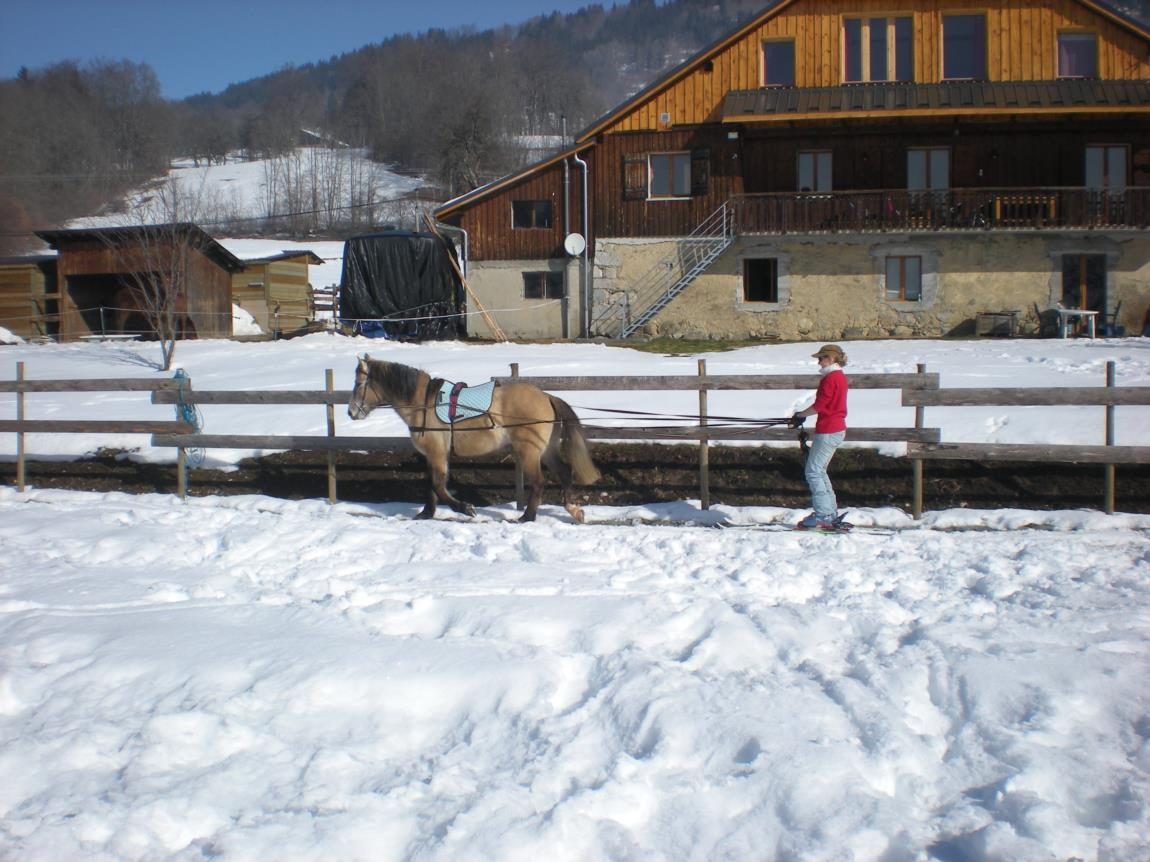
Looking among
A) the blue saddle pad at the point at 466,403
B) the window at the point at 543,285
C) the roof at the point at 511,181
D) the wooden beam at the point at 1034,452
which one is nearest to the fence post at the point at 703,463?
the wooden beam at the point at 1034,452

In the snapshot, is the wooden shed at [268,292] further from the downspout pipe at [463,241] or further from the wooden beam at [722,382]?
the wooden beam at [722,382]

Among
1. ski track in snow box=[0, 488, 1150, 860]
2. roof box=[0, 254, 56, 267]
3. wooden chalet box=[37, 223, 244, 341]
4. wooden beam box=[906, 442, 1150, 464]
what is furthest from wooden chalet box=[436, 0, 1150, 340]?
ski track in snow box=[0, 488, 1150, 860]

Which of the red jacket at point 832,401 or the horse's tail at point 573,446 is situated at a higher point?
the red jacket at point 832,401

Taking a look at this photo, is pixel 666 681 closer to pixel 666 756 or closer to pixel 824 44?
pixel 666 756

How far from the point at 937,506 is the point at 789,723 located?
6.01 meters

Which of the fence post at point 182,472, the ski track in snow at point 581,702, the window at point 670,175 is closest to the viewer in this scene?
the ski track in snow at point 581,702

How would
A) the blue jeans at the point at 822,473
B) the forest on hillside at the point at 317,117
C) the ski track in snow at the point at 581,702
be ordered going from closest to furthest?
the ski track in snow at the point at 581,702 < the blue jeans at the point at 822,473 < the forest on hillside at the point at 317,117

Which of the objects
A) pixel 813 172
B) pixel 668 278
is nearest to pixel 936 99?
pixel 813 172

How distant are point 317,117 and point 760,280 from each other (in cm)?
10057

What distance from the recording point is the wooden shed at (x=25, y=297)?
31.2m

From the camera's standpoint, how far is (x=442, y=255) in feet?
103

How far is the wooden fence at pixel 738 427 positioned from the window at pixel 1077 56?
836 inches

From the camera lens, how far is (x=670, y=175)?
92.8 feet

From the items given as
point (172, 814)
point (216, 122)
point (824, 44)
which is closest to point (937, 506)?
point (172, 814)
